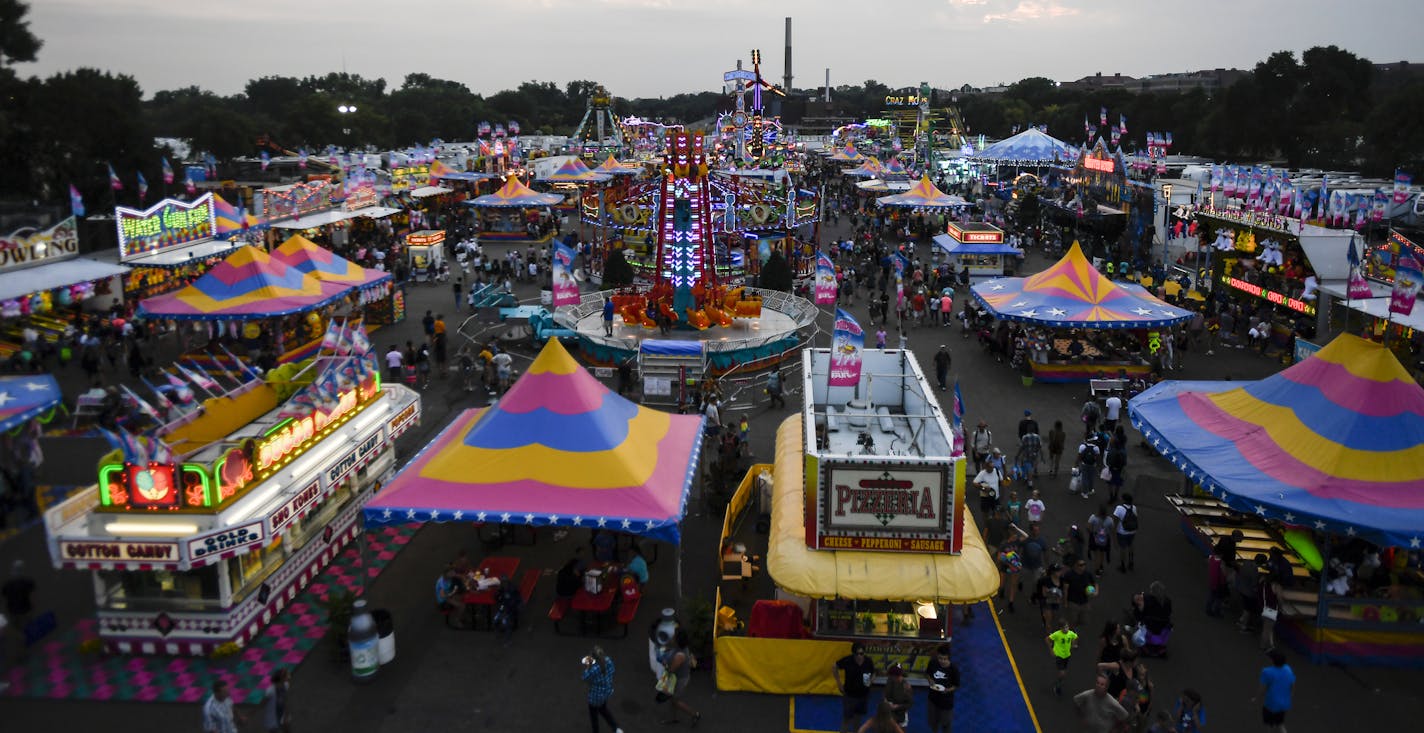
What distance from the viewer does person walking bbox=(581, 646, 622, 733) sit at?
9062mm

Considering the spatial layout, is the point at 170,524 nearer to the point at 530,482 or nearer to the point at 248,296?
the point at 530,482

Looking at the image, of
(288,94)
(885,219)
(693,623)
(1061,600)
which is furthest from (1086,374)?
(288,94)

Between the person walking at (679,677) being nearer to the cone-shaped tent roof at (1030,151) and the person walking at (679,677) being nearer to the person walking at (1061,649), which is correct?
the person walking at (1061,649)

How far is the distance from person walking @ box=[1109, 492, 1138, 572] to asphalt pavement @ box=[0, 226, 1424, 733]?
0.17 metres

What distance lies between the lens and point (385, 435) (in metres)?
14.7

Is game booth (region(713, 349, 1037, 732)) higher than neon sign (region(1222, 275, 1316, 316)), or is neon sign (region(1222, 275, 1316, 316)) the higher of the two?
neon sign (region(1222, 275, 1316, 316))

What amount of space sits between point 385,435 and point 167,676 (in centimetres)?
504

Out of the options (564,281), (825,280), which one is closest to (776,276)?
(825,280)

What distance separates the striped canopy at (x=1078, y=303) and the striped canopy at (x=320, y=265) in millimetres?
17253

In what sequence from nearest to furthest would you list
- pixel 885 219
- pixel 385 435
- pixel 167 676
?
pixel 167 676 → pixel 385 435 → pixel 885 219

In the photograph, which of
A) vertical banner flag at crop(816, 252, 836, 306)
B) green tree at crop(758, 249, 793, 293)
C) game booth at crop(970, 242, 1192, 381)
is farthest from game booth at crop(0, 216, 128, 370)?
game booth at crop(970, 242, 1192, 381)

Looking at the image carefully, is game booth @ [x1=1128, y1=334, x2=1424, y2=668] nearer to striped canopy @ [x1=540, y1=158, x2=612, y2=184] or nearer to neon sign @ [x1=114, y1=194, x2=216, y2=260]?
neon sign @ [x1=114, y1=194, x2=216, y2=260]

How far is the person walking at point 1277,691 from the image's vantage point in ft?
29.8

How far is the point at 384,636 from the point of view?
420 inches
